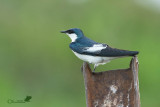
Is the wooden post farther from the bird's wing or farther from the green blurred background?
the green blurred background

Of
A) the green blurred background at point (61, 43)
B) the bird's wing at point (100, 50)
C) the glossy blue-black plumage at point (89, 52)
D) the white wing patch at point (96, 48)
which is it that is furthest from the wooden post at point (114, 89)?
the green blurred background at point (61, 43)

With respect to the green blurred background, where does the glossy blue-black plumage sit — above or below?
above

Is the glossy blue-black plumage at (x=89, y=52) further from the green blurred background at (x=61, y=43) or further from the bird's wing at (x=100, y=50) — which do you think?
the green blurred background at (x=61, y=43)

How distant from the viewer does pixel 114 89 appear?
270 cm

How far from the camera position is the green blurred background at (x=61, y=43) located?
5873 mm

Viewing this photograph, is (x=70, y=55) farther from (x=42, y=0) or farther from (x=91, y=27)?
(x=42, y=0)

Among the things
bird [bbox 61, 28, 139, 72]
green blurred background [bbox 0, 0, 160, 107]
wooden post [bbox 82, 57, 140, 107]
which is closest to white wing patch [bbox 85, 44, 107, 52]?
bird [bbox 61, 28, 139, 72]

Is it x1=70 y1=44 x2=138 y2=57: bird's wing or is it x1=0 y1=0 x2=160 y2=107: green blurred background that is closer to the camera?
x1=70 y1=44 x2=138 y2=57: bird's wing

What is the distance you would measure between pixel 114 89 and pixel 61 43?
398 centimetres

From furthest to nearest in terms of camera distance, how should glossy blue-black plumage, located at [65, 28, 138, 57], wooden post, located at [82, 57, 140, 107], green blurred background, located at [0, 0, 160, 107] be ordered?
green blurred background, located at [0, 0, 160, 107], glossy blue-black plumage, located at [65, 28, 138, 57], wooden post, located at [82, 57, 140, 107]

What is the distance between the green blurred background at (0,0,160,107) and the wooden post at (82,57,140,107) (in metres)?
2.57

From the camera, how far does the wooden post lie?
106 inches

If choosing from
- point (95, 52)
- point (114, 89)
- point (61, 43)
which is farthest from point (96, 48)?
point (61, 43)

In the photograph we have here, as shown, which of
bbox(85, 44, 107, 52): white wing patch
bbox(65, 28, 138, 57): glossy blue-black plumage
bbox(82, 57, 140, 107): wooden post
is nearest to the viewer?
bbox(82, 57, 140, 107): wooden post
